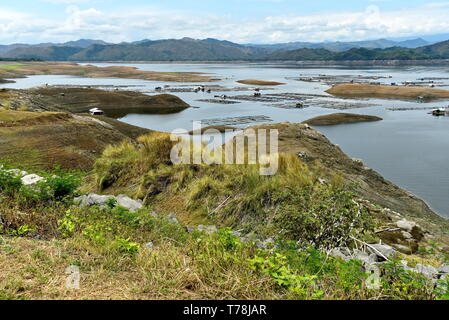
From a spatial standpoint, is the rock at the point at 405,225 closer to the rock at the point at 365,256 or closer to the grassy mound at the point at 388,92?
the rock at the point at 365,256

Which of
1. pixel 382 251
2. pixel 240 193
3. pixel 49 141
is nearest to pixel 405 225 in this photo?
pixel 382 251

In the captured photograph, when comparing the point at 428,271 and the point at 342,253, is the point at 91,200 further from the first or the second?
the point at 428,271

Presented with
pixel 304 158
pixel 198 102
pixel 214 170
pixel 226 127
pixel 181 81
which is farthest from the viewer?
pixel 181 81

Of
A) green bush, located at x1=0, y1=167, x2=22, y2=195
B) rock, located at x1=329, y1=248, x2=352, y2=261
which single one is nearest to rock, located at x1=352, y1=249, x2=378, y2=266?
rock, located at x1=329, y1=248, x2=352, y2=261

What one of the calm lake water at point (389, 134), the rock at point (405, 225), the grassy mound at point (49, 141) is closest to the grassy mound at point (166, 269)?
the rock at point (405, 225)

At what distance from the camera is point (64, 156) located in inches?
698

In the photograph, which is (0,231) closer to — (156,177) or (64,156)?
(156,177)

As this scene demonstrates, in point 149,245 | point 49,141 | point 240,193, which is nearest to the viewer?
point 149,245

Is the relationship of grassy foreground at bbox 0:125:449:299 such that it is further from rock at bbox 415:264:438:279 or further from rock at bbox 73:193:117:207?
rock at bbox 415:264:438:279

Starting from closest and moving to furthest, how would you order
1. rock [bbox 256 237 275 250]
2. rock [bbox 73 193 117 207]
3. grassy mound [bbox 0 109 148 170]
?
rock [bbox 256 237 275 250] < rock [bbox 73 193 117 207] < grassy mound [bbox 0 109 148 170]

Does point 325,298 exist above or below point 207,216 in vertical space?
above

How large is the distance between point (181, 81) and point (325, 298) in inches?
4769
